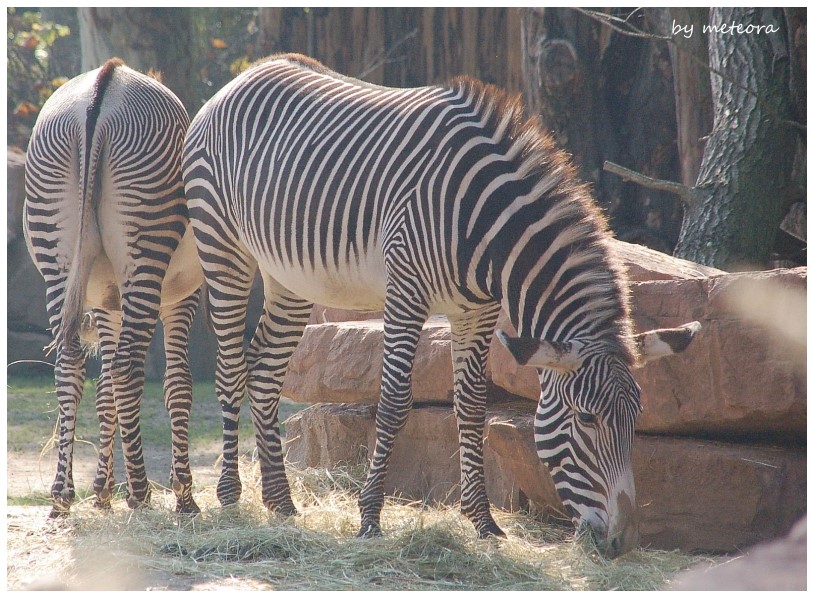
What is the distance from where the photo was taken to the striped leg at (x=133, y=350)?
550 cm

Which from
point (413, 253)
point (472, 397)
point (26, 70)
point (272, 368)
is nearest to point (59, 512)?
point (272, 368)

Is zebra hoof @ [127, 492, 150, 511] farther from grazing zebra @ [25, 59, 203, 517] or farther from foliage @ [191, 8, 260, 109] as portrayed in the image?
foliage @ [191, 8, 260, 109]

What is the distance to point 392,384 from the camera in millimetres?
4738

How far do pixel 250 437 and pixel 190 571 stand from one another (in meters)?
4.78

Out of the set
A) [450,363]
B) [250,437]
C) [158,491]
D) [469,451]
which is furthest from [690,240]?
[250,437]

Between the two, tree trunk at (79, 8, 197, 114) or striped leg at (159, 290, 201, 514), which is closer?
striped leg at (159, 290, 201, 514)

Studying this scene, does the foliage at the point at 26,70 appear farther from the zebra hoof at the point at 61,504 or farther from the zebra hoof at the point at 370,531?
the zebra hoof at the point at 370,531

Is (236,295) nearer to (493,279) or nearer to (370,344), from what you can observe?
(370,344)

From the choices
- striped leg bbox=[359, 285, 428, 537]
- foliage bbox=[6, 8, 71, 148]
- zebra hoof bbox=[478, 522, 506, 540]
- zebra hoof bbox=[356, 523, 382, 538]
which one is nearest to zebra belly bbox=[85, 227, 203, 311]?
striped leg bbox=[359, 285, 428, 537]

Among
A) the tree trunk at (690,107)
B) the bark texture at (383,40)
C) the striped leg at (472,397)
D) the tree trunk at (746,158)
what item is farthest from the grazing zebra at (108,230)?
the bark texture at (383,40)

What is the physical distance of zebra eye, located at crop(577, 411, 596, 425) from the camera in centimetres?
411

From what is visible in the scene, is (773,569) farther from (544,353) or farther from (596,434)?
(596,434)

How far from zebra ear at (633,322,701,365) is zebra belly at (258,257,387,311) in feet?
4.74

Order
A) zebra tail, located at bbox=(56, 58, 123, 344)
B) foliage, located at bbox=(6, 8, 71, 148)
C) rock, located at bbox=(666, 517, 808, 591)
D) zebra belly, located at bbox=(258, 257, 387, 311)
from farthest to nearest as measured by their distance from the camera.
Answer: foliage, located at bbox=(6, 8, 71, 148), zebra tail, located at bbox=(56, 58, 123, 344), zebra belly, located at bbox=(258, 257, 387, 311), rock, located at bbox=(666, 517, 808, 591)
